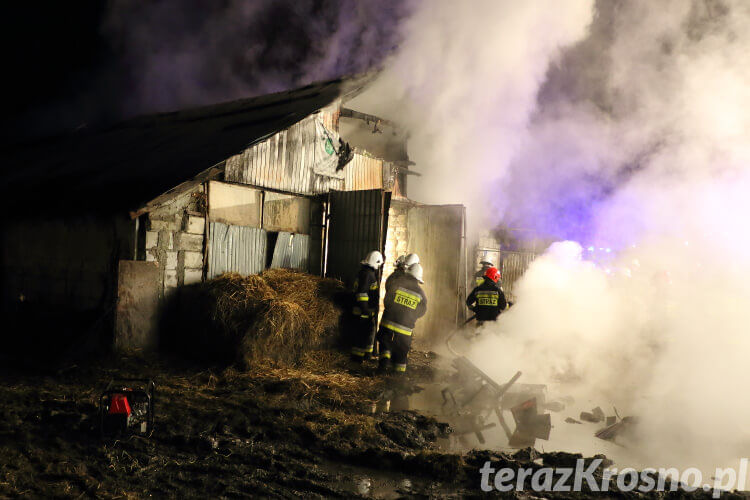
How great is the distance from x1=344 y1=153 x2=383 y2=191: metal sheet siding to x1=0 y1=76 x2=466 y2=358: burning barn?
0.15 ft

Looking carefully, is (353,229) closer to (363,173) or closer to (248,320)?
(363,173)

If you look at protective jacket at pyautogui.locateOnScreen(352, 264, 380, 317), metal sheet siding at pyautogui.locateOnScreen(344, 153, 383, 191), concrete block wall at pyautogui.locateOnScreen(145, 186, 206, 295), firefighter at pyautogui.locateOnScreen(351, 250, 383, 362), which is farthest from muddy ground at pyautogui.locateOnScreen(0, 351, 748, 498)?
metal sheet siding at pyautogui.locateOnScreen(344, 153, 383, 191)

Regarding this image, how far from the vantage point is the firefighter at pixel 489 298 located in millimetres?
8344

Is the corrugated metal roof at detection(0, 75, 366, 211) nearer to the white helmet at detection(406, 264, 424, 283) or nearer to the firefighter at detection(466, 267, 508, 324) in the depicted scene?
the white helmet at detection(406, 264, 424, 283)

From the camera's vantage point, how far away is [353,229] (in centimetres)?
1005

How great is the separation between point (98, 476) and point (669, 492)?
16.4ft

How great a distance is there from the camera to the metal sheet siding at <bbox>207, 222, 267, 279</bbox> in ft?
28.7

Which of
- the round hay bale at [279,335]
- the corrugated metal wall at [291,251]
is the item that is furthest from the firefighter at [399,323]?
the corrugated metal wall at [291,251]

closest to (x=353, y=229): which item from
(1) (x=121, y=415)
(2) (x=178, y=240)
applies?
(2) (x=178, y=240)

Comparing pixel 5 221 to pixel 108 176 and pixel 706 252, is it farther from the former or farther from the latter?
pixel 706 252

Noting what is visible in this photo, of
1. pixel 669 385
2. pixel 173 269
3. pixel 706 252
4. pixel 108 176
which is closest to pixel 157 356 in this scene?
pixel 173 269

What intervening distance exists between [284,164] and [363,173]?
289 cm

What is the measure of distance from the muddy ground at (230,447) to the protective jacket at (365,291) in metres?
1.80

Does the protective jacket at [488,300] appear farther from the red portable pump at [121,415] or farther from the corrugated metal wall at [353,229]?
the red portable pump at [121,415]
